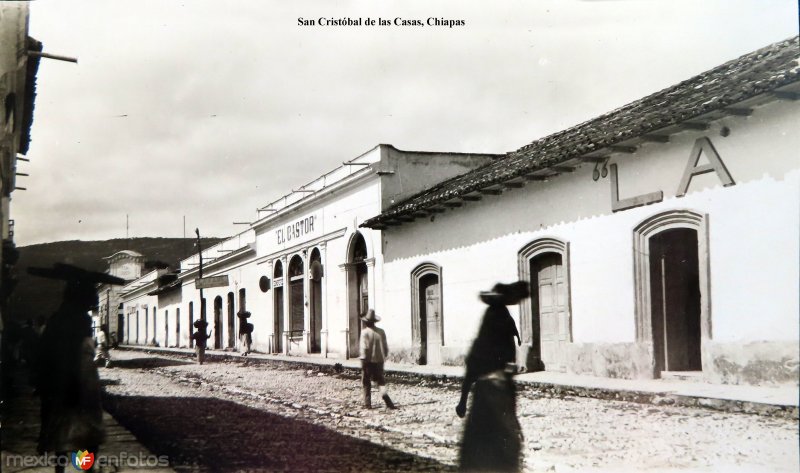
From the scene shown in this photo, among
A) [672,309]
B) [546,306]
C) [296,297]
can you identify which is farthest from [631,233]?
[296,297]

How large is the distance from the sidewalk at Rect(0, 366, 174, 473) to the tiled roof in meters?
6.24

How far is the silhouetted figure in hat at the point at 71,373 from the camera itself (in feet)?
15.1

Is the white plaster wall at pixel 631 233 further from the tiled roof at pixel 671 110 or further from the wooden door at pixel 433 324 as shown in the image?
the wooden door at pixel 433 324

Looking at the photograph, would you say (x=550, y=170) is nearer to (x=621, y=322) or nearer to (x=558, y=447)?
(x=621, y=322)

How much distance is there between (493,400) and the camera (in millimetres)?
→ 4461

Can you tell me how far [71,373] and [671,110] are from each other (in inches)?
279

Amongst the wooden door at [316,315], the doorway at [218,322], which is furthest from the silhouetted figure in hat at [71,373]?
the doorway at [218,322]

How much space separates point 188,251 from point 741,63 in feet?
74.1

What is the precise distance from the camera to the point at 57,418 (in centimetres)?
464

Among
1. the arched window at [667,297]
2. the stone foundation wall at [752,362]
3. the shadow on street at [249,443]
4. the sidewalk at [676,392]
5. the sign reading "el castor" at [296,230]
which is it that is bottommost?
the shadow on street at [249,443]

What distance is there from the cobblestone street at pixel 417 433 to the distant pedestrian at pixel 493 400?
4.03ft

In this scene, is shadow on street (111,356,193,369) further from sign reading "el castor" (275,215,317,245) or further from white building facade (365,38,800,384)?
white building facade (365,38,800,384)

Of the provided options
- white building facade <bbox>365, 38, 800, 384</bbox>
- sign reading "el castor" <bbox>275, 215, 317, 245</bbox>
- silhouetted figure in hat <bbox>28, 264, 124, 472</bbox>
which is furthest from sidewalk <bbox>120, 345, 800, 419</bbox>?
sign reading "el castor" <bbox>275, 215, 317, 245</bbox>

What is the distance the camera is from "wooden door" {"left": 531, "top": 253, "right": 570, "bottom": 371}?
11227 millimetres
